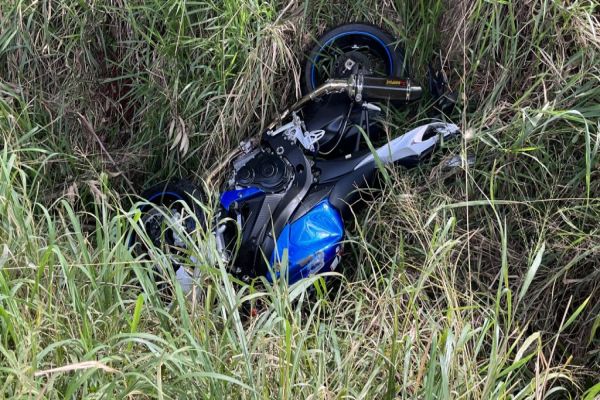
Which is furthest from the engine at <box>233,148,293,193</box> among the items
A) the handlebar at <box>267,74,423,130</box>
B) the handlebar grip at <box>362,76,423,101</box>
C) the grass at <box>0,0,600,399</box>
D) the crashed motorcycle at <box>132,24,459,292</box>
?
the handlebar grip at <box>362,76,423,101</box>

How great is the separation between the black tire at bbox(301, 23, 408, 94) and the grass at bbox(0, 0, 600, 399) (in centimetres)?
6

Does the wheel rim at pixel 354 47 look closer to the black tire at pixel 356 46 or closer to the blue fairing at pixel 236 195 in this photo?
the black tire at pixel 356 46

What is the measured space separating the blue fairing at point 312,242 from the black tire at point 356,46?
23.6 inches

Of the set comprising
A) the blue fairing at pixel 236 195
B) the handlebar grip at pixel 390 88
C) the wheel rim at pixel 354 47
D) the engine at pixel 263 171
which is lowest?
the blue fairing at pixel 236 195

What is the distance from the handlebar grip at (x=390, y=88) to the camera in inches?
108

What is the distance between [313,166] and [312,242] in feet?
1.15

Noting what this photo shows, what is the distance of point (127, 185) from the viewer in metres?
3.02

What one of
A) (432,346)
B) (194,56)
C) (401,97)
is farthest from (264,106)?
(432,346)

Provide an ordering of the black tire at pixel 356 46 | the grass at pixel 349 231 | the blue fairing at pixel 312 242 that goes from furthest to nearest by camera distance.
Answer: the black tire at pixel 356 46, the blue fairing at pixel 312 242, the grass at pixel 349 231

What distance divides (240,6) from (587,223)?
5.00 feet

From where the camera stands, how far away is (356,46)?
291 centimetres

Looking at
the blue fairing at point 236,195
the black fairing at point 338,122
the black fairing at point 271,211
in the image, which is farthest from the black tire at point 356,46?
the blue fairing at point 236,195

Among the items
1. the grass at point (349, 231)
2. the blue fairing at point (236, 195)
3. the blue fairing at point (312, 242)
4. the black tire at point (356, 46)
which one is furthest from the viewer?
the black tire at point (356, 46)

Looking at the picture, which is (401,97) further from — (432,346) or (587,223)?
(432,346)
